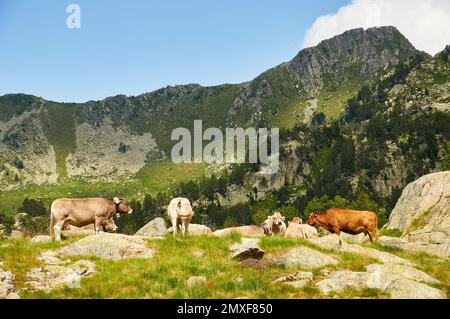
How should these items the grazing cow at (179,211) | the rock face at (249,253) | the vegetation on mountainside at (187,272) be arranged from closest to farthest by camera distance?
1. the vegetation on mountainside at (187,272)
2. the rock face at (249,253)
3. the grazing cow at (179,211)

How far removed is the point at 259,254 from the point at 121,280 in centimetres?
682

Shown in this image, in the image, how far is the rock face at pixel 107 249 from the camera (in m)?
21.6

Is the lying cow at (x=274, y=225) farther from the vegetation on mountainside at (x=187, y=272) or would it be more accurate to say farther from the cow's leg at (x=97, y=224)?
the cow's leg at (x=97, y=224)

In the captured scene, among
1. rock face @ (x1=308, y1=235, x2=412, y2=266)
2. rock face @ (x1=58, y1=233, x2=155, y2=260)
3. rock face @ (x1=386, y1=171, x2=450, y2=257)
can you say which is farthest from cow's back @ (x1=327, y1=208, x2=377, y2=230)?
rock face @ (x1=58, y1=233, x2=155, y2=260)

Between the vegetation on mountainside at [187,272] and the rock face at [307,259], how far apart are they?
0.51m

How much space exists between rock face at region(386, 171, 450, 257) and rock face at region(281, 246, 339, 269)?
1178cm

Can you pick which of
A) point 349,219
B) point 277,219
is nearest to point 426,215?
point 349,219

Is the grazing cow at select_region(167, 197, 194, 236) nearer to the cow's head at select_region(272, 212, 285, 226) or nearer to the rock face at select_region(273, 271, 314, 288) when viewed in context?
the cow's head at select_region(272, 212, 285, 226)

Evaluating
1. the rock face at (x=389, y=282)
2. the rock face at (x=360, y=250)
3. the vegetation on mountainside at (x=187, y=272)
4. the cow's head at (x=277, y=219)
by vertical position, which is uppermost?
the rock face at (x=389, y=282)

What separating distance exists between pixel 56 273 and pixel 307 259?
10.7 meters

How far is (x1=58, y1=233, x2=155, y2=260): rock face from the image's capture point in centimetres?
2164

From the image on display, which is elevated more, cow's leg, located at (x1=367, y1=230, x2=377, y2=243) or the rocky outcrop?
the rocky outcrop

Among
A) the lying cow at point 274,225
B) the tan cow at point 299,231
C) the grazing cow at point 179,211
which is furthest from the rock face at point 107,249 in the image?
the tan cow at point 299,231
